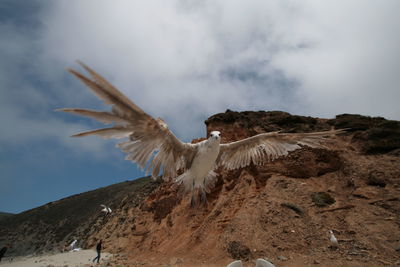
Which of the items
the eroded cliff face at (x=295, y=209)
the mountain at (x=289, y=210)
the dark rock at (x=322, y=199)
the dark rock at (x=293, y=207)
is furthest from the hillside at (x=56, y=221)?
the dark rock at (x=322, y=199)

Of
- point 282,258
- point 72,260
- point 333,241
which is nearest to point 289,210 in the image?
point 333,241

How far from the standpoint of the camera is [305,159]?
1205cm

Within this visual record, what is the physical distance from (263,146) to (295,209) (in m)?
2.85

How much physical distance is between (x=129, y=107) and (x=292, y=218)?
7.10 meters

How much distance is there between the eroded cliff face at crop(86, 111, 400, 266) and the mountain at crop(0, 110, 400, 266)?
0.10ft

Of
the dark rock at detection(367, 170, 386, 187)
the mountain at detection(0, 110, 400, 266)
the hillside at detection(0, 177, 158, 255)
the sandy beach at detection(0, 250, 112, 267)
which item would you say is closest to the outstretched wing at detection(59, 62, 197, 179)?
the mountain at detection(0, 110, 400, 266)

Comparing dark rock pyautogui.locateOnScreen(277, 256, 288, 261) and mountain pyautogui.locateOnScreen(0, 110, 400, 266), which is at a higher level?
mountain pyautogui.locateOnScreen(0, 110, 400, 266)

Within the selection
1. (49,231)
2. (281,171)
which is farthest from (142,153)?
(49,231)

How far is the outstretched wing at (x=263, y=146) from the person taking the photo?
789 cm

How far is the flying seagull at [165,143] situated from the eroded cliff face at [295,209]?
2.11m

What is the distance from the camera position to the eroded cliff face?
772 cm

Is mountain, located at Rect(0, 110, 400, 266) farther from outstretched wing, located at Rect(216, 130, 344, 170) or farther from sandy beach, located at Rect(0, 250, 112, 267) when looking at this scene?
outstretched wing, located at Rect(216, 130, 344, 170)

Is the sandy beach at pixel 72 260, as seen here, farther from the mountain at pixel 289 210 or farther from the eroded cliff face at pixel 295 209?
the eroded cliff face at pixel 295 209

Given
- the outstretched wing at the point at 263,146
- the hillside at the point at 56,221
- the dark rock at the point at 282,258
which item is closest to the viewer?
the dark rock at the point at 282,258
